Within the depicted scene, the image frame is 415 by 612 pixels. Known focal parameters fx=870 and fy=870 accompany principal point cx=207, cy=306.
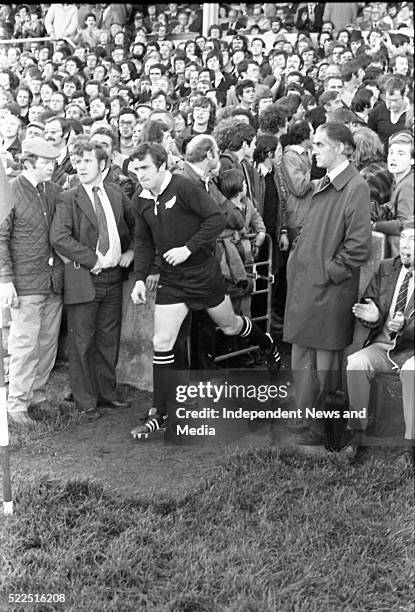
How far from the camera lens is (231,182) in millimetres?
3859

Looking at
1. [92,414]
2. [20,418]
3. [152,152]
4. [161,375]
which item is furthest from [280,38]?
[20,418]

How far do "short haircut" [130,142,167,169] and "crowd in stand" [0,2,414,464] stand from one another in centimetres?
2

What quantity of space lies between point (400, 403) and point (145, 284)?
1.48 meters

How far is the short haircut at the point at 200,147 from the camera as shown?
12.6 ft

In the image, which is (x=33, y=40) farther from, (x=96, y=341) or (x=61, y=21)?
(x=96, y=341)

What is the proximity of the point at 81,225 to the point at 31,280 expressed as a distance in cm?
38

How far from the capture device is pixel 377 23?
3363mm

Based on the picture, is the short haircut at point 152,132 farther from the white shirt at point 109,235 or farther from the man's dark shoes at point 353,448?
the man's dark shoes at point 353,448

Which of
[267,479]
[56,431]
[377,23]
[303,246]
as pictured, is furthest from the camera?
[56,431]

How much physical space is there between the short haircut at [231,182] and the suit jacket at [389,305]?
753 millimetres

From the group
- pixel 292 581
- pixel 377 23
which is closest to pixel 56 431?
pixel 292 581

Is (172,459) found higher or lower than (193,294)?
lower

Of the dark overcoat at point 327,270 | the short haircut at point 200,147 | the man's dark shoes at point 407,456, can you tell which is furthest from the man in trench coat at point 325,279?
the short haircut at point 200,147

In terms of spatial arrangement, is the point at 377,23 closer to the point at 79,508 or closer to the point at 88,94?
the point at 88,94
